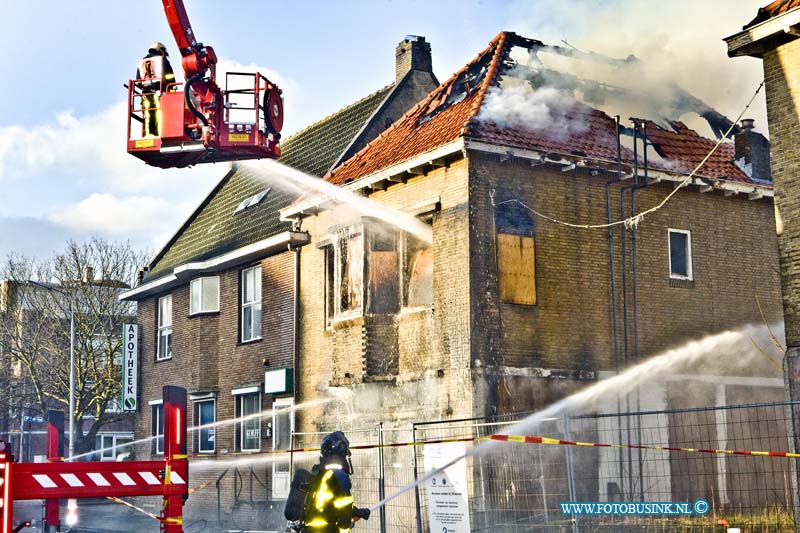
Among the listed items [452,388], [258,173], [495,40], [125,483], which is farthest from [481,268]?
[258,173]

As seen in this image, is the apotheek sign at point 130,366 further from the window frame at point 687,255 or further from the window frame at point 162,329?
the window frame at point 687,255

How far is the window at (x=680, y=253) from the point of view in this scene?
20.3 m

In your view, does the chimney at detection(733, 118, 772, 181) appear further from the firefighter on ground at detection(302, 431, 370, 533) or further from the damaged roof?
the firefighter on ground at detection(302, 431, 370, 533)

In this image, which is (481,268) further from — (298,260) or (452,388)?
(298,260)

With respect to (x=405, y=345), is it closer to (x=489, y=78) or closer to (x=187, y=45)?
(x=489, y=78)

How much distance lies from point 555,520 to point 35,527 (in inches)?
423

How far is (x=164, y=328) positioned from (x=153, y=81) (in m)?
10.6

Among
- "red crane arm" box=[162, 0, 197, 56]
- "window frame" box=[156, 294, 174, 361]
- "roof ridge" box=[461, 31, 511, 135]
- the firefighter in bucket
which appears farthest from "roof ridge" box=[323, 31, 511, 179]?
the firefighter in bucket

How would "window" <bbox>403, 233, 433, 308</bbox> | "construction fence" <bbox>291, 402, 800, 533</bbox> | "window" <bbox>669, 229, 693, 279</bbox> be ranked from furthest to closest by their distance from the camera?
"window" <bbox>669, 229, 693, 279</bbox> < "window" <bbox>403, 233, 433, 308</bbox> < "construction fence" <bbox>291, 402, 800, 533</bbox>

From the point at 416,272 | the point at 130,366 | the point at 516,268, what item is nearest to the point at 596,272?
the point at 516,268

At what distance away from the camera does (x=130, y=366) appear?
30906 mm

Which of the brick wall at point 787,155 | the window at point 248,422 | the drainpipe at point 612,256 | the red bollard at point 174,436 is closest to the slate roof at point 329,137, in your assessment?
the window at point 248,422

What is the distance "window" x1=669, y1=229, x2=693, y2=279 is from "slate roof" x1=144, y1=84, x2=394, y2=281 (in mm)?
7874

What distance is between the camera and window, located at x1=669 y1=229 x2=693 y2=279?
66.6 feet
